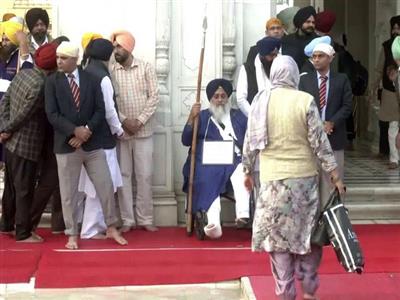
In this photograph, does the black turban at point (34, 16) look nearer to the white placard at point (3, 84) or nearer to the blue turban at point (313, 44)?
the white placard at point (3, 84)

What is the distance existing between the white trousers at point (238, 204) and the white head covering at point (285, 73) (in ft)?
7.41

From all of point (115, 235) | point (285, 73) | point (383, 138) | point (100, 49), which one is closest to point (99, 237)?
point (115, 235)

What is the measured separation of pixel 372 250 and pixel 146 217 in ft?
7.42

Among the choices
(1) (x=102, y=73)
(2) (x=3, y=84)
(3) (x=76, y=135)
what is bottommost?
(3) (x=76, y=135)

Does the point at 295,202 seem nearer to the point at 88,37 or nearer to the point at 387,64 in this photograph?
the point at 88,37

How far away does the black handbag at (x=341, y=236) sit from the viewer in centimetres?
586

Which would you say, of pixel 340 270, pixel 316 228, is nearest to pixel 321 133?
pixel 316 228

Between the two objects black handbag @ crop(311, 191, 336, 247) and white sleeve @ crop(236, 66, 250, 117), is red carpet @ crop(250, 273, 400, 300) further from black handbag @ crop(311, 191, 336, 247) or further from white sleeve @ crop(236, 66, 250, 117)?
white sleeve @ crop(236, 66, 250, 117)

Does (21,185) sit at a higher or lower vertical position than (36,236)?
higher

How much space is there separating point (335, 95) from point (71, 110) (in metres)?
2.45

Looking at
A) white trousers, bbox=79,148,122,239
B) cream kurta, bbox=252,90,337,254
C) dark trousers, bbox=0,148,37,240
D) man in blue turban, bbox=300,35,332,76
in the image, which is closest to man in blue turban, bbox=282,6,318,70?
man in blue turban, bbox=300,35,332,76

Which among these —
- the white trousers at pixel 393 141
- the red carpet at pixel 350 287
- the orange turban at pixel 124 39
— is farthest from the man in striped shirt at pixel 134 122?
the white trousers at pixel 393 141

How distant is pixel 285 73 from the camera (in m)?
6.00

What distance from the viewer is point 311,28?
9023 mm
